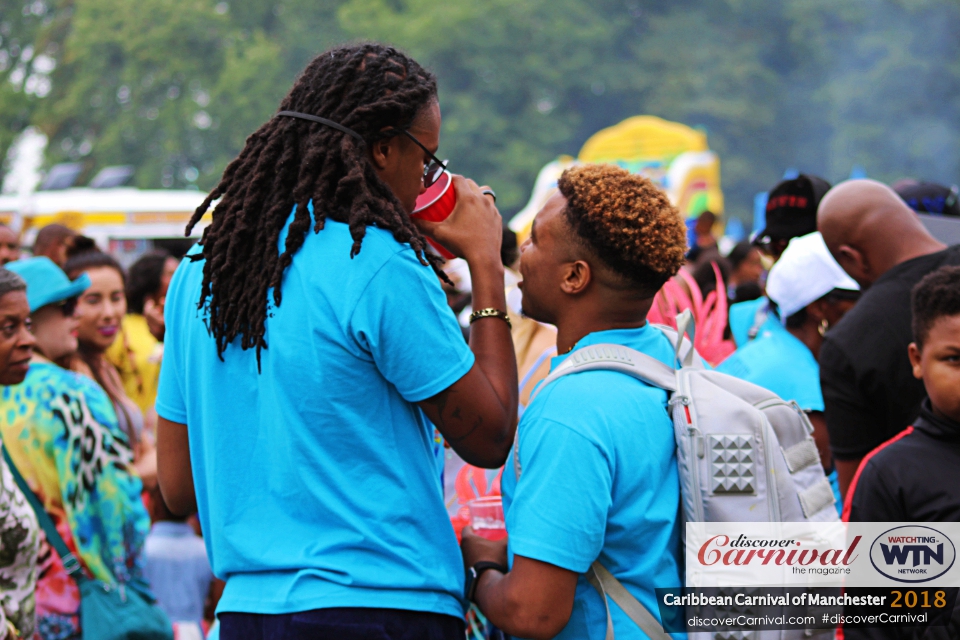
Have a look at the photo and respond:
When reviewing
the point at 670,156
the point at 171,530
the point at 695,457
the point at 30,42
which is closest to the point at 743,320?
the point at 171,530

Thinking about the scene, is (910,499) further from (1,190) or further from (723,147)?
(723,147)

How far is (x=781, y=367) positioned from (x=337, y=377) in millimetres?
2325

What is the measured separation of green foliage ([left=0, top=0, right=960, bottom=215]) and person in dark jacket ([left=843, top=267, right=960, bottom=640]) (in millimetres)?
35473

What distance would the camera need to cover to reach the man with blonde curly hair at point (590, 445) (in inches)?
73.7

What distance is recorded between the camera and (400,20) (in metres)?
44.7

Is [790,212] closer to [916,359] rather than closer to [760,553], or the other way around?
[916,359]

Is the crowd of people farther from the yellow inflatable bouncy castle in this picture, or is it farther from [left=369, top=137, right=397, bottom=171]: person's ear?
the yellow inflatable bouncy castle

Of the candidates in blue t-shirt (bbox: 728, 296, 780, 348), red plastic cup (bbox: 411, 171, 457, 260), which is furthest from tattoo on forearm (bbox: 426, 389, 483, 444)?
blue t-shirt (bbox: 728, 296, 780, 348)

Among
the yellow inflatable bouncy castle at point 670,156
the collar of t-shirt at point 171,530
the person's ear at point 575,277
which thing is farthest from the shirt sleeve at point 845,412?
the yellow inflatable bouncy castle at point 670,156

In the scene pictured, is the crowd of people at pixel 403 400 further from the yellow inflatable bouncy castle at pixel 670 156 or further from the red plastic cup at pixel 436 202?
the yellow inflatable bouncy castle at pixel 670 156

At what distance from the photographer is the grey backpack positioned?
1.93 metres

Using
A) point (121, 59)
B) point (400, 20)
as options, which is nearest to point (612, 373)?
point (121, 59)

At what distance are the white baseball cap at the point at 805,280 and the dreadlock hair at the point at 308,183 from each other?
2276 millimetres

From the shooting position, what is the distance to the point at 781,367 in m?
3.74
